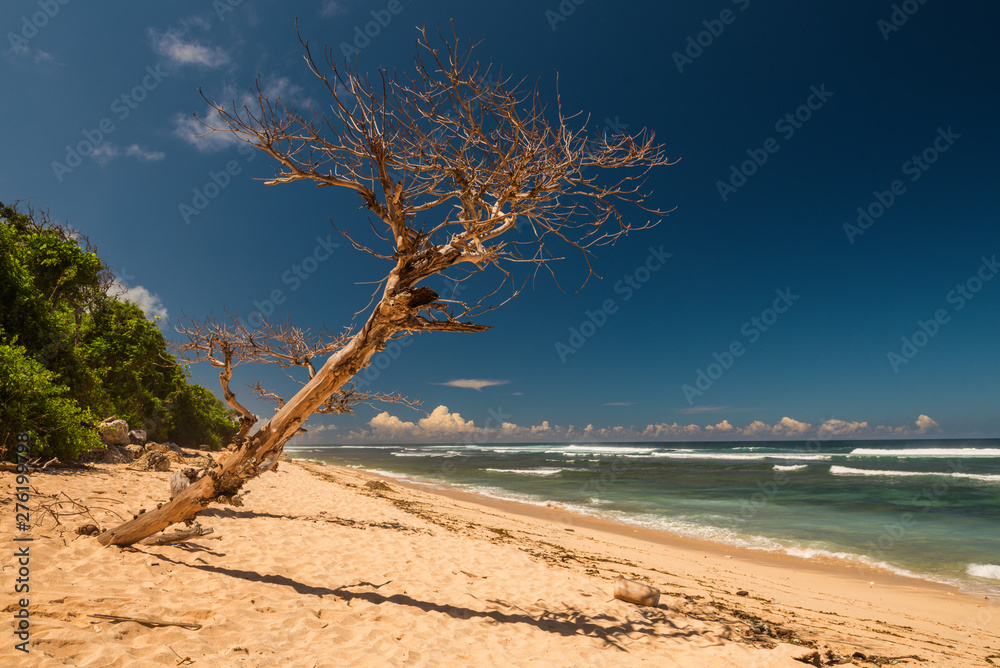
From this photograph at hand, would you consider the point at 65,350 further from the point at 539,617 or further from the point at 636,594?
the point at 636,594

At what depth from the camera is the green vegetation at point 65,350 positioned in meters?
8.07

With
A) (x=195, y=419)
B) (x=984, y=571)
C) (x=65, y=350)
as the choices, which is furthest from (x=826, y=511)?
(x=195, y=419)

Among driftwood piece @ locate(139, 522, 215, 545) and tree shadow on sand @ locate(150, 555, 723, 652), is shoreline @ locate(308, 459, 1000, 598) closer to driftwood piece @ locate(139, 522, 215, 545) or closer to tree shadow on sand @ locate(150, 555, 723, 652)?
tree shadow on sand @ locate(150, 555, 723, 652)

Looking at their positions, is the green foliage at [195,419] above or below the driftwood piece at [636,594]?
above

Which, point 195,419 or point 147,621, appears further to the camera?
point 195,419

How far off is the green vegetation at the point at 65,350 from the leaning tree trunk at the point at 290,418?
284cm

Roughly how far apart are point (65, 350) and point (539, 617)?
45.7 feet

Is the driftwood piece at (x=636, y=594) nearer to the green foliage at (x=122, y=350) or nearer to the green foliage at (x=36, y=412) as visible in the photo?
the green foliage at (x=36, y=412)

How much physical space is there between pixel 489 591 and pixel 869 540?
12370 millimetres

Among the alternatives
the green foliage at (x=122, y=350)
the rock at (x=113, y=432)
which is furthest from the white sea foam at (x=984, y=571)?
the green foliage at (x=122, y=350)

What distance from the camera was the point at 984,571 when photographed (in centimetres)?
927

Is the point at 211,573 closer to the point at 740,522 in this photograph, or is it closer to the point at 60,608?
the point at 60,608

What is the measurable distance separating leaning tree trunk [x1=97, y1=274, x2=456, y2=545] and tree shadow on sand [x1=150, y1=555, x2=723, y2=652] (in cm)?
57

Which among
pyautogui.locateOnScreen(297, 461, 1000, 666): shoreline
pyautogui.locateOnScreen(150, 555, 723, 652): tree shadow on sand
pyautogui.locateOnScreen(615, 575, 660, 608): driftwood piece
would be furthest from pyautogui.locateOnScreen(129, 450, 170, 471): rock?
pyautogui.locateOnScreen(615, 575, 660, 608): driftwood piece
